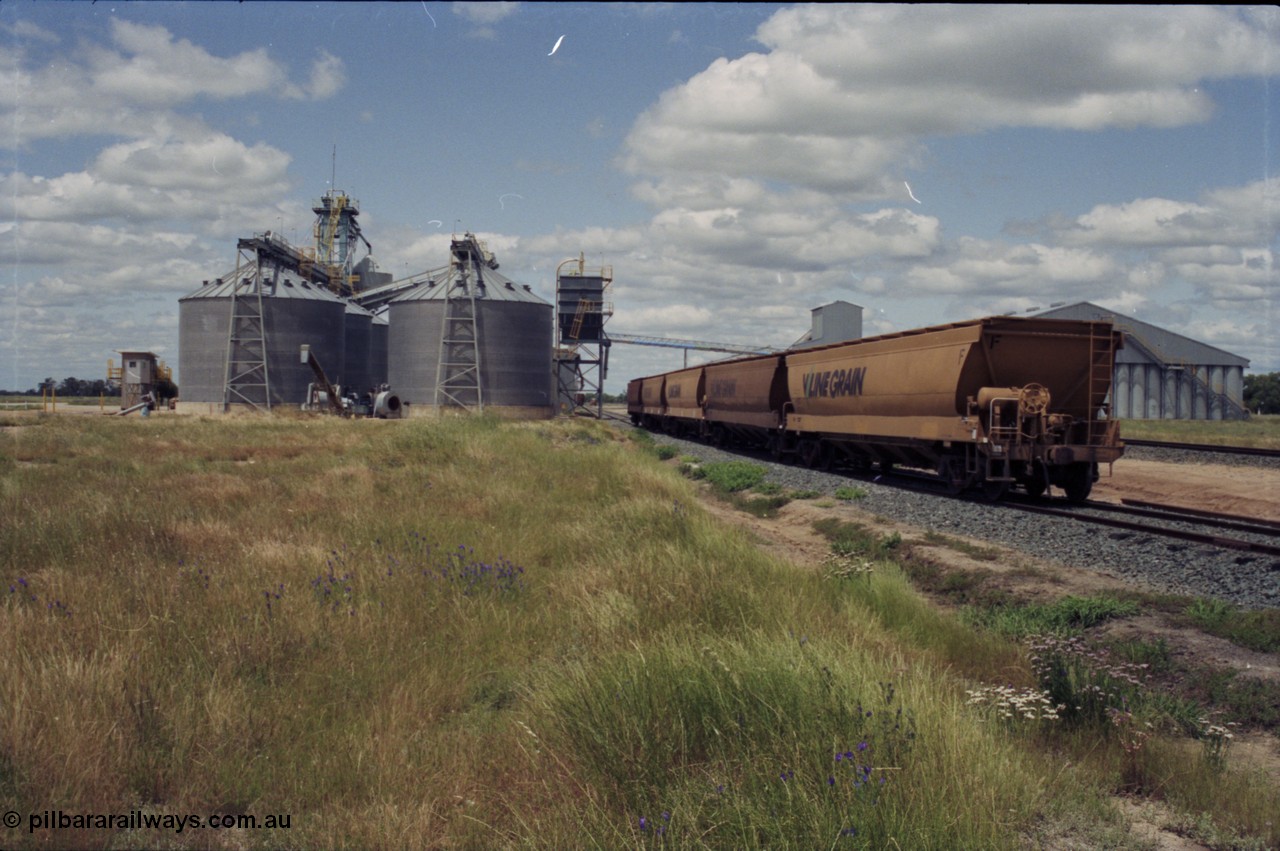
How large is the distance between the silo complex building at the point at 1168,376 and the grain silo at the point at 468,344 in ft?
102

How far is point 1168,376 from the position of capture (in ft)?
190

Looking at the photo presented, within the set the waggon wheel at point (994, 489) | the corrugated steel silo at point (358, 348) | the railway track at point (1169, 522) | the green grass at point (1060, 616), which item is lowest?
the green grass at point (1060, 616)

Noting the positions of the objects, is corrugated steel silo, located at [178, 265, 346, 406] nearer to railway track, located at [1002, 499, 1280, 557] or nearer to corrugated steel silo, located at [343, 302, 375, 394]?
→ corrugated steel silo, located at [343, 302, 375, 394]

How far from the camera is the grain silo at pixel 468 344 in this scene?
184 feet

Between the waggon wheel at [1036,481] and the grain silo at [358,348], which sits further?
the grain silo at [358,348]

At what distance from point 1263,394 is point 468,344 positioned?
8037 centimetres

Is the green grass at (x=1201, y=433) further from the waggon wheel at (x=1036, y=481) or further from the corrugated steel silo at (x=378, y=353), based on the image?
the corrugated steel silo at (x=378, y=353)

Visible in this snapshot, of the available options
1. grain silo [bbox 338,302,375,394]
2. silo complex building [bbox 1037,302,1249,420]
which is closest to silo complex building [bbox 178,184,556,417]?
grain silo [bbox 338,302,375,394]

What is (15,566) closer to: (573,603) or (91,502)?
(91,502)

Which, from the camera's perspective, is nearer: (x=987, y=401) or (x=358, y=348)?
(x=987, y=401)

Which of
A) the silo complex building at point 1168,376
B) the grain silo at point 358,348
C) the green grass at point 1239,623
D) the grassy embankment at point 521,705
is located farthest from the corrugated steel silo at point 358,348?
the green grass at point 1239,623

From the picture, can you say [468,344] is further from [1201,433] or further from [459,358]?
[1201,433]

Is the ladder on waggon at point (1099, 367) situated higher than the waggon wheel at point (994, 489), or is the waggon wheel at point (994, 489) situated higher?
the ladder on waggon at point (1099, 367)

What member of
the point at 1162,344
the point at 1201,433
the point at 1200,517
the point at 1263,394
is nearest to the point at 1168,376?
the point at 1162,344
